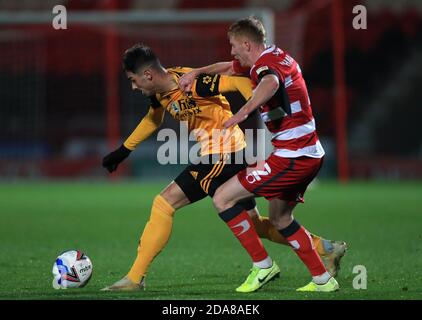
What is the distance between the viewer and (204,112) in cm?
661

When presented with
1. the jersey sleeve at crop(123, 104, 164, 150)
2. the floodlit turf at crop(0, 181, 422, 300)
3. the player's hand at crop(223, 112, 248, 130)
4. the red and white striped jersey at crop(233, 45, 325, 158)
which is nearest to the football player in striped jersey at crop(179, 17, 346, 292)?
the red and white striped jersey at crop(233, 45, 325, 158)

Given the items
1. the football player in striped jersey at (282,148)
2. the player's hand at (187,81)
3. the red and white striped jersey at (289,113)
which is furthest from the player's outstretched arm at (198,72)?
the red and white striped jersey at (289,113)

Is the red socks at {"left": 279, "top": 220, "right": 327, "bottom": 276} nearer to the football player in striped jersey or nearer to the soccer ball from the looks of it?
the football player in striped jersey

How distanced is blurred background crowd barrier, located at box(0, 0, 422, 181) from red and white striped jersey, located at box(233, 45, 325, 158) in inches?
392

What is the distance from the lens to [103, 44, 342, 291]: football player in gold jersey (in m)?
6.36

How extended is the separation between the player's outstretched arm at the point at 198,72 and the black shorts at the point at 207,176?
0.57 metres

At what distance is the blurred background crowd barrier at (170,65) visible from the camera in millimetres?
20172

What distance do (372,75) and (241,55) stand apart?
19307 millimetres

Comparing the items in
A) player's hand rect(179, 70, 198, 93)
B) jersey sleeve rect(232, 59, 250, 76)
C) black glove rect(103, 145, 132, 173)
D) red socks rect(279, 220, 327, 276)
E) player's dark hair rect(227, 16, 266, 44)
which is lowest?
red socks rect(279, 220, 327, 276)

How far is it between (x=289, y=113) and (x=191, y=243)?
3761mm

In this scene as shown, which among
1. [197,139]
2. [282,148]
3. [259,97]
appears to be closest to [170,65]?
[197,139]

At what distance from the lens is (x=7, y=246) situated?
29.8 feet
